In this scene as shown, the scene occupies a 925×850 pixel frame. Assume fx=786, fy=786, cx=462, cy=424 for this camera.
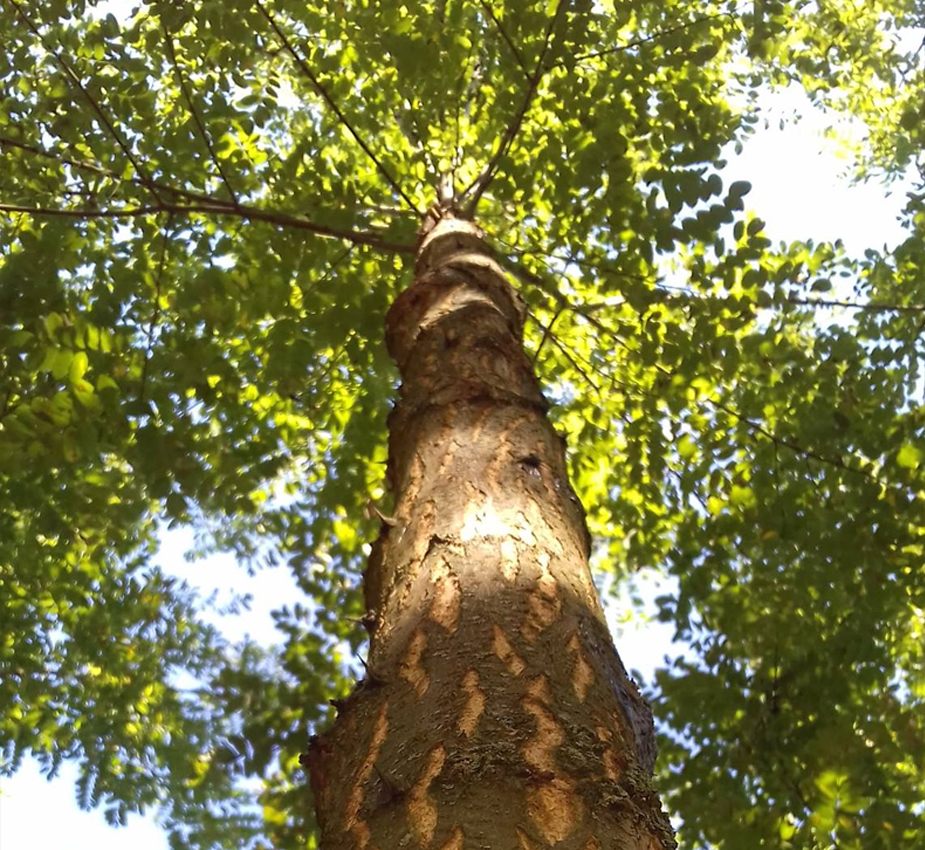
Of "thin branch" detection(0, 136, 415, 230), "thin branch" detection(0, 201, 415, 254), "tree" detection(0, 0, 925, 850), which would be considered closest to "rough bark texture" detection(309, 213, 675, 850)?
"tree" detection(0, 0, 925, 850)

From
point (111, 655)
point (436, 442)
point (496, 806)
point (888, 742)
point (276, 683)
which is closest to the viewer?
point (496, 806)

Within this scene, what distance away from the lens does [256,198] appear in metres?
4.54

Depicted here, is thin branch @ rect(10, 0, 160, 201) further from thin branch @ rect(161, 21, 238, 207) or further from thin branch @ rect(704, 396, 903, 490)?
thin branch @ rect(704, 396, 903, 490)

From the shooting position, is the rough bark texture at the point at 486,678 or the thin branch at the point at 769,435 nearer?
the rough bark texture at the point at 486,678

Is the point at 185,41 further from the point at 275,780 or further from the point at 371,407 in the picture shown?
the point at 275,780

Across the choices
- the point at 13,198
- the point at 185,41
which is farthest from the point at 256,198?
the point at 13,198

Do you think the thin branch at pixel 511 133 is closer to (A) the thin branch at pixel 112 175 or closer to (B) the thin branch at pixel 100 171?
(A) the thin branch at pixel 112 175

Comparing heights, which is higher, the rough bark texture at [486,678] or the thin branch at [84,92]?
the thin branch at [84,92]

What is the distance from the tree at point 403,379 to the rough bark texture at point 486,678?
43cm

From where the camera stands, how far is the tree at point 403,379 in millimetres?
3252

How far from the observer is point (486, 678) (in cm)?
121

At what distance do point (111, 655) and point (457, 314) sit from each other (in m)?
3.07

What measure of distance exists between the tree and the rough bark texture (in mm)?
433

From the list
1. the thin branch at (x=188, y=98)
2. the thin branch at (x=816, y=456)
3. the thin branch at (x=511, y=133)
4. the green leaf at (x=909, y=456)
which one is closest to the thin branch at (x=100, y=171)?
the thin branch at (x=188, y=98)
